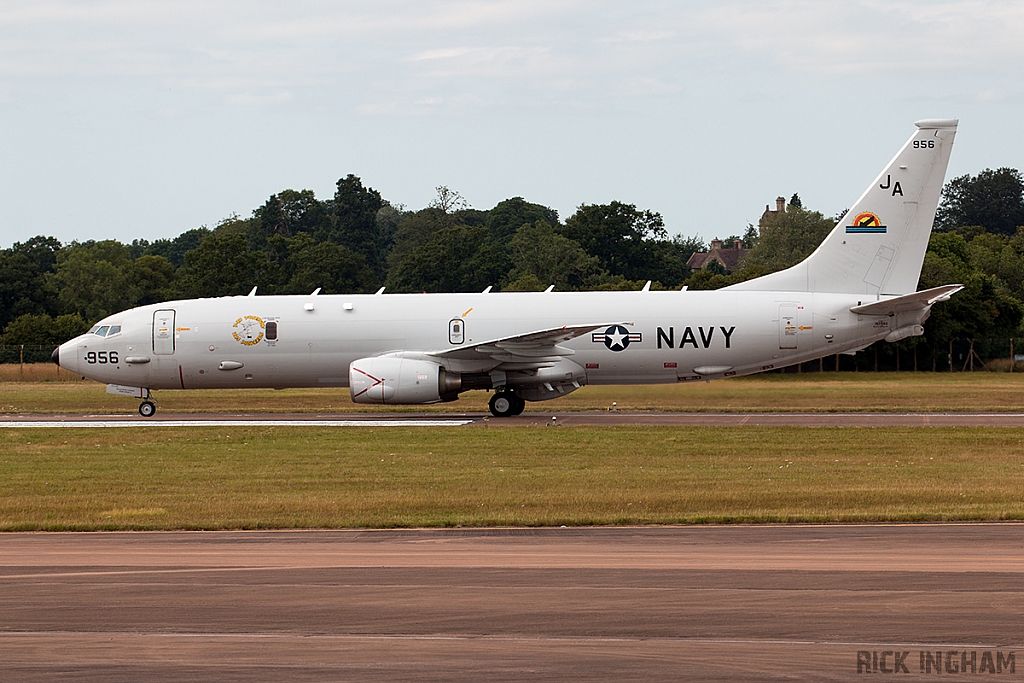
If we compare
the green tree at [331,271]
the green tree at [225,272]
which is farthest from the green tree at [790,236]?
the green tree at [225,272]

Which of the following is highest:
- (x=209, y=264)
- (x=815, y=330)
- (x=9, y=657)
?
(x=209, y=264)

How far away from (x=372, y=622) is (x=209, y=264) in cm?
7720

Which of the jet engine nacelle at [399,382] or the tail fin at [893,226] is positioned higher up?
the tail fin at [893,226]

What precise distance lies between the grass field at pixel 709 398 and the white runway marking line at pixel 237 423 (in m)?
4.29

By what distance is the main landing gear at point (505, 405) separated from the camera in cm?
3203

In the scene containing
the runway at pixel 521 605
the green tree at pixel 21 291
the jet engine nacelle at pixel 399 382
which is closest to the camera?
the runway at pixel 521 605

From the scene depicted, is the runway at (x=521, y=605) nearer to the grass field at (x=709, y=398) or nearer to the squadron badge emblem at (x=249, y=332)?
the grass field at (x=709, y=398)

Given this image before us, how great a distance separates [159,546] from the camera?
13352 millimetres

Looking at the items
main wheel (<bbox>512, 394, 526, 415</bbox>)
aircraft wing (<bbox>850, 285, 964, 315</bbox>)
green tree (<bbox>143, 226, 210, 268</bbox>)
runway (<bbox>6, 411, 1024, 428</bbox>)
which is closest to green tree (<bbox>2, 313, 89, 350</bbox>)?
runway (<bbox>6, 411, 1024, 428</bbox>)

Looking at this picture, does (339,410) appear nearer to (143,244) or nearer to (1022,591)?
(1022,591)

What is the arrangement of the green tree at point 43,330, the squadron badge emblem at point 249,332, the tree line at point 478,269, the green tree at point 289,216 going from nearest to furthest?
the squadron badge emblem at point 249,332, the tree line at point 478,269, the green tree at point 43,330, the green tree at point 289,216

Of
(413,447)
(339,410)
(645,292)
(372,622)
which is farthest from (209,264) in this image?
(372,622)

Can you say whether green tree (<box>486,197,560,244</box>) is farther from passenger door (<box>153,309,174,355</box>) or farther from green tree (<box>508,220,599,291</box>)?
passenger door (<box>153,309,174,355</box>)

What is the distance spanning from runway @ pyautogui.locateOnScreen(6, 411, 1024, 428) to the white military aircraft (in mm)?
973
